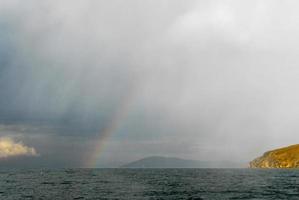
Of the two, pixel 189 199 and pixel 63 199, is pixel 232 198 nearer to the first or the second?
pixel 189 199

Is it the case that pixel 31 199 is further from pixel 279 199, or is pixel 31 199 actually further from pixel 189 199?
pixel 279 199

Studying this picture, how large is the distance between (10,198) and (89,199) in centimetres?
1811

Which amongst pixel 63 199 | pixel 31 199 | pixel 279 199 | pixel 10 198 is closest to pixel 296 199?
pixel 279 199

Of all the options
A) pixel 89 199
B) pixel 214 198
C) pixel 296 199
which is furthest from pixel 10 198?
pixel 296 199

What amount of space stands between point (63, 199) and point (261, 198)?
142 ft

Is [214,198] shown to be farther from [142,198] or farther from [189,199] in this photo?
[142,198]

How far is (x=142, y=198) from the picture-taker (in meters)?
82.8

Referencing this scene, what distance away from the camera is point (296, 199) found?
80.5m

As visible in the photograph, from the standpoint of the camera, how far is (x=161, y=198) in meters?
84.1

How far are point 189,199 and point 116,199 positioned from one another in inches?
640

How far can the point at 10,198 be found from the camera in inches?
3268

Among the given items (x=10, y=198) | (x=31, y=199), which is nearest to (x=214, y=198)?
(x=31, y=199)

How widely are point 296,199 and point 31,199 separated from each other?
57203 mm

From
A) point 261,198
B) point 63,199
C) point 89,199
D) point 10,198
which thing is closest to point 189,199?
point 261,198
